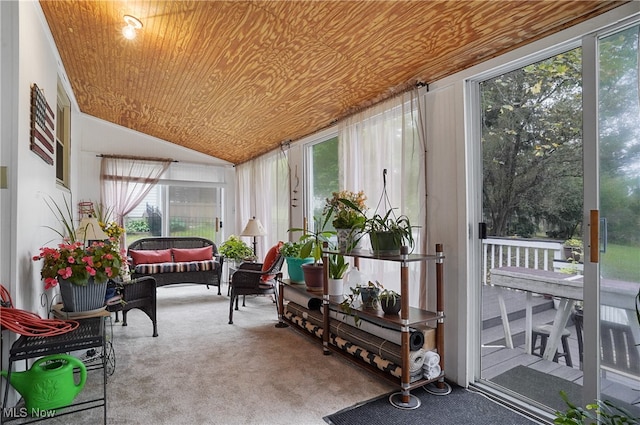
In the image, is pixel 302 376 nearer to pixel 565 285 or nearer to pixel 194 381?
pixel 194 381

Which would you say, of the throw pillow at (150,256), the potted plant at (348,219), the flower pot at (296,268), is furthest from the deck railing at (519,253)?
the throw pillow at (150,256)

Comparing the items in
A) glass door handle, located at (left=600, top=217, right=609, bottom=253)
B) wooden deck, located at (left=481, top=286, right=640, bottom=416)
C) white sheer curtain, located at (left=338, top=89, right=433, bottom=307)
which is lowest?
wooden deck, located at (left=481, top=286, right=640, bottom=416)

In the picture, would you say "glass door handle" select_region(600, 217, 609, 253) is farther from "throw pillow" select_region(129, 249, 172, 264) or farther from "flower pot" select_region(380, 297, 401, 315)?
"throw pillow" select_region(129, 249, 172, 264)

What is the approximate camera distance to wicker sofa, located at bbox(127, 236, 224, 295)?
4.94 m

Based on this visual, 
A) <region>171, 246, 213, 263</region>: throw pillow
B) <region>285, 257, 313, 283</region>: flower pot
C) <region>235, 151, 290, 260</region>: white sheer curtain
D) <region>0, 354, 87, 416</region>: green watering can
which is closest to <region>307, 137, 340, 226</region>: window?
<region>235, 151, 290, 260</region>: white sheer curtain

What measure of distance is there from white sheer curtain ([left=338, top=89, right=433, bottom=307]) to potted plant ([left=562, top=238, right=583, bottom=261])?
0.86 m

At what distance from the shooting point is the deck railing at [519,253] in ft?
7.06

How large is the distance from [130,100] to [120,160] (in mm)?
1754

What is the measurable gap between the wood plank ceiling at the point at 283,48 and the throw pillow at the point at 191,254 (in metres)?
2.37

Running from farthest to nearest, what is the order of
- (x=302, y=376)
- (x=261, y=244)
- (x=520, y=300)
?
(x=261, y=244)
(x=302, y=376)
(x=520, y=300)

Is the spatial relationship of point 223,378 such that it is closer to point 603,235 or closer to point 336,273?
point 336,273

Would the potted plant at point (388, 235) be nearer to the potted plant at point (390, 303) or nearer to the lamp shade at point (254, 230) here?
the potted plant at point (390, 303)

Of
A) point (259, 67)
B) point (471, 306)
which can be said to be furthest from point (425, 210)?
point (259, 67)

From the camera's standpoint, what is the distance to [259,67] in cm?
296
